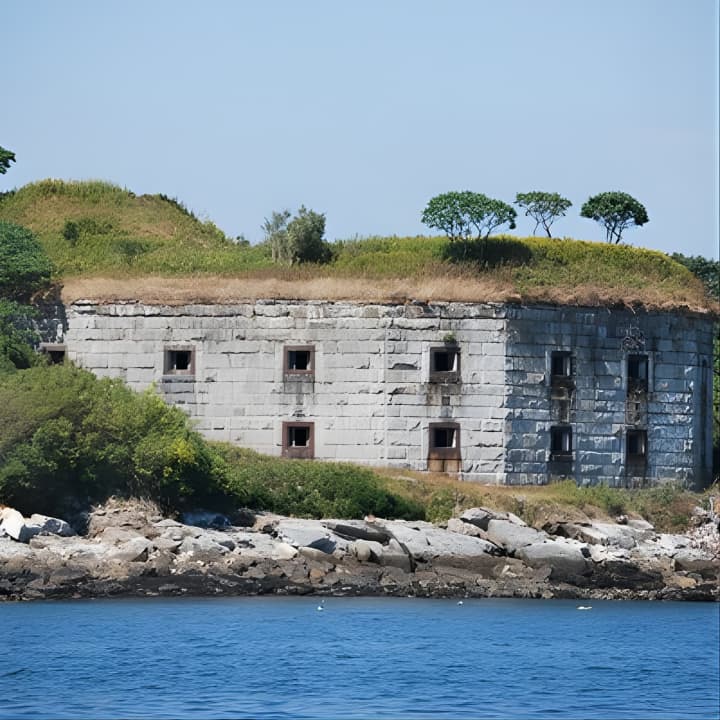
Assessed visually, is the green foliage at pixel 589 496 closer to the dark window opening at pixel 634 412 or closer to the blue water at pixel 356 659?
the dark window opening at pixel 634 412

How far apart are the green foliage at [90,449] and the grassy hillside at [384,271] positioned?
24.8 feet

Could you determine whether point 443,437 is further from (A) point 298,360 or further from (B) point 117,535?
(B) point 117,535

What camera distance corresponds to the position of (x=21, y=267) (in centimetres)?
5909

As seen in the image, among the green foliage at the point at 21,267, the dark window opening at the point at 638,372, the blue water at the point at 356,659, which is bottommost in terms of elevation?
the blue water at the point at 356,659

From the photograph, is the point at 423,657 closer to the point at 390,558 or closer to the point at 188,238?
the point at 390,558

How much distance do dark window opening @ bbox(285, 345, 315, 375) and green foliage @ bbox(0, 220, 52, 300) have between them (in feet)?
27.0

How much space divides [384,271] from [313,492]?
866cm

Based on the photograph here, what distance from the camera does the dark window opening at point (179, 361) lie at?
188ft

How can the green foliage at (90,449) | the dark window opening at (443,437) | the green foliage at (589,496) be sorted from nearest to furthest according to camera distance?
the green foliage at (90,449) < the green foliage at (589,496) < the dark window opening at (443,437)

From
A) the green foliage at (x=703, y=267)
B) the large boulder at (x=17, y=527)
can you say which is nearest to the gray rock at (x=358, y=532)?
the large boulder at (x=17, y=527)

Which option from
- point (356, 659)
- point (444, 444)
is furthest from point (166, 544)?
point (444, 444)

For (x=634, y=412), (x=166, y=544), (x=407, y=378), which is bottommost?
(x=166, y=544)

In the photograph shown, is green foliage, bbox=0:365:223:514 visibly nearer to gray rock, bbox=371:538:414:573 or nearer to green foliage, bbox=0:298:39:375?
gray rock, bbox=371:538:414:573

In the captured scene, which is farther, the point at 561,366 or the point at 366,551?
the point at 561,366
